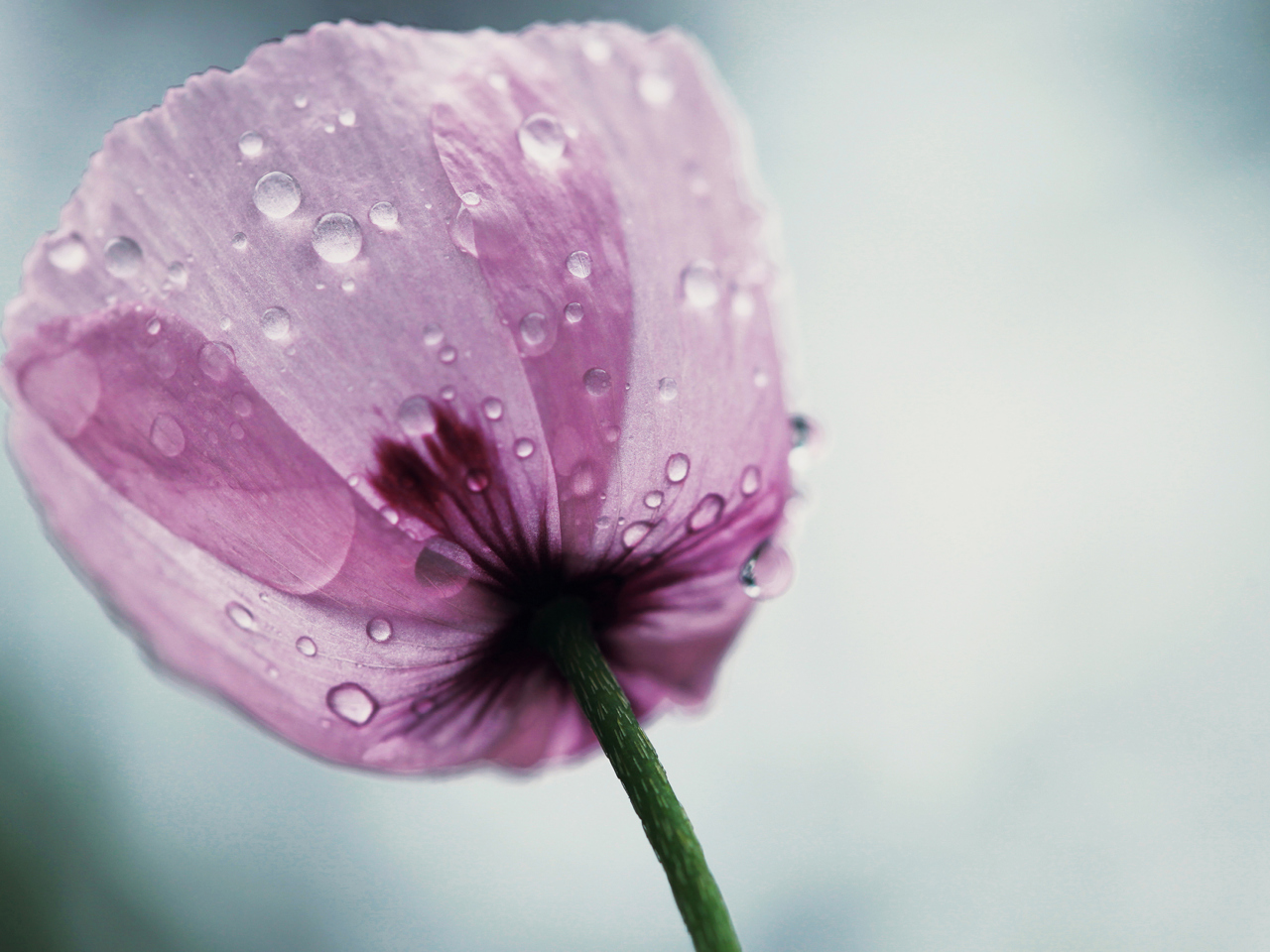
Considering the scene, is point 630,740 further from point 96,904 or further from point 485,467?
point 96,904

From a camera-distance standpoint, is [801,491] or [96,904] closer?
[801,491]

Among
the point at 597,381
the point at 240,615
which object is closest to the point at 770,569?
the point at 597,381

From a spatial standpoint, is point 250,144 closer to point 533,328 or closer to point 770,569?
point 533,328

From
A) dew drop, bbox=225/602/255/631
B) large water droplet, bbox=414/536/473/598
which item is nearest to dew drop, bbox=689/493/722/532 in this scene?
large water droplet, bbox=414/536/473/598

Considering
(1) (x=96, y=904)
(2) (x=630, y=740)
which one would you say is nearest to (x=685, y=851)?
(2) (x=630, y=740)

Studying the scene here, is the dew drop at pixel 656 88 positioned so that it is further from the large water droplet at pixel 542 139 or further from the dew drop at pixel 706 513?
the dew drop at pixel 706 513

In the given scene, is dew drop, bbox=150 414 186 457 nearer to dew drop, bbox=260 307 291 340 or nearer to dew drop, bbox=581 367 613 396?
Result: dew drop, bbox=260 307 291 340
